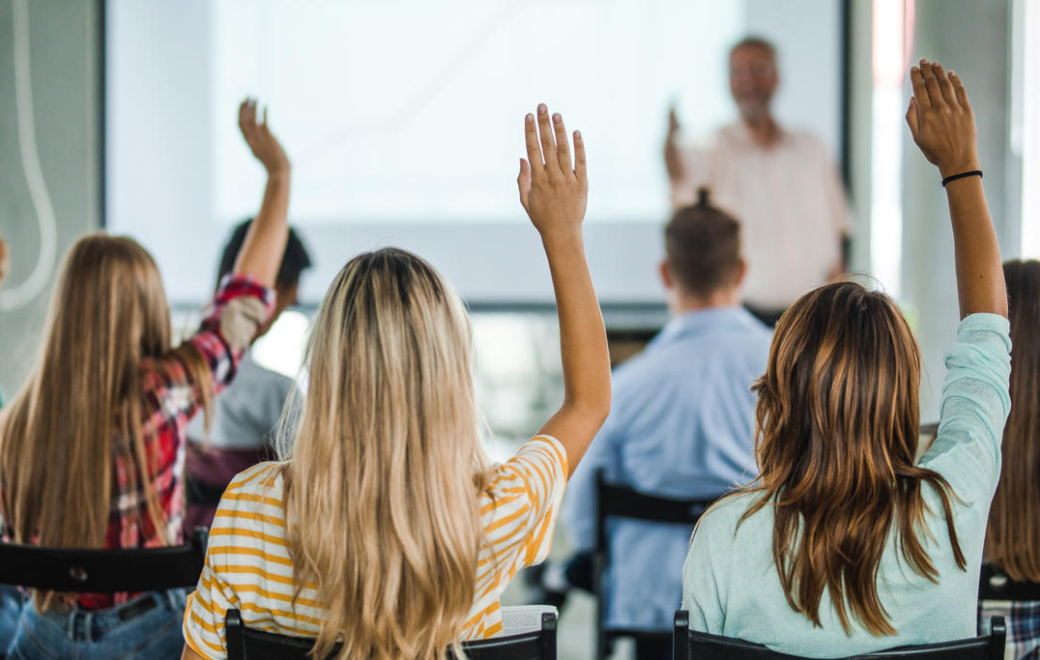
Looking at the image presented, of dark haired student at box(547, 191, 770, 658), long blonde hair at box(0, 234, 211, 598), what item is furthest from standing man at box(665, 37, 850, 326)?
long blonde hair at box(0, 234, 211, 598)

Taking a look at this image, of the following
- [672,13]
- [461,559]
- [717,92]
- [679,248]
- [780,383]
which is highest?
[672,13]

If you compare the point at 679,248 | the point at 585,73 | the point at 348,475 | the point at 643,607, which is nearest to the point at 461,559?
the point at 348,475

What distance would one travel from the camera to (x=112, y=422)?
4.89ft

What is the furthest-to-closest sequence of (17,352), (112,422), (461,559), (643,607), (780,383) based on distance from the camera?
(17,352), (643,607), (112,422), (780,383), (461,559)

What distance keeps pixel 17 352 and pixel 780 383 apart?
3335mm

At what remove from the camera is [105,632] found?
1465 mm

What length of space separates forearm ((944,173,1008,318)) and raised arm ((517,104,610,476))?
467mm

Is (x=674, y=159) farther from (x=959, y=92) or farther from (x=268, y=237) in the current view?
(x=959, y=92)

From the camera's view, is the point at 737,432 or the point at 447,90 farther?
the point at 447,90

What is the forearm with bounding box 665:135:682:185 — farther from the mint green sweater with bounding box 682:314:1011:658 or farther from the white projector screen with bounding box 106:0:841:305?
the mint green sweater with bounding box 682:314:1011:658

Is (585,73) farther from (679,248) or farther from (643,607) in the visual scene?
(643,607)

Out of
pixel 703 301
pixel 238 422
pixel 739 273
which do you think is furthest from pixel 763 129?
pixel 238 422

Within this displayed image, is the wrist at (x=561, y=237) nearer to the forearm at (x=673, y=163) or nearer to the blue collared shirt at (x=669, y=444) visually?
the blue collared shirt at (x=669, y=444)

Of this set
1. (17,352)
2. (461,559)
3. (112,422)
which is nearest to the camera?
(461,559)
